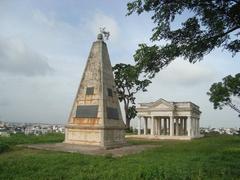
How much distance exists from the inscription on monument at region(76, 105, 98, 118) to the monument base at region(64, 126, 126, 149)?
983mm

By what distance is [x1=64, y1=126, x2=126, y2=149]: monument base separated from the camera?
21734 mm

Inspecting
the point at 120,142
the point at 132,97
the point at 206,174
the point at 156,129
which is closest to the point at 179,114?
the point at 156,129

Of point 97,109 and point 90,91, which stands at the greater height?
point 90,91

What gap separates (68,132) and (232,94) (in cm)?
2794

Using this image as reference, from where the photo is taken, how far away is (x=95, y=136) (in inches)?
867

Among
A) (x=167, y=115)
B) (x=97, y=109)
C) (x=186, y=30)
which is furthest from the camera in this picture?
(x=167, y=115)

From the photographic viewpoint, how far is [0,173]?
9992mm

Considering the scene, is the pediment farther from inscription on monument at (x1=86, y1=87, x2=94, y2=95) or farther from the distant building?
inscription on monument at (x1=86, y1=87, x2=94, y2=95)

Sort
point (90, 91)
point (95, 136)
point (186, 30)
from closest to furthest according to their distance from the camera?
point (186, 30), point (95, 136), point (90, 91)

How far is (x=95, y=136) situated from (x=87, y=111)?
2.14 metres

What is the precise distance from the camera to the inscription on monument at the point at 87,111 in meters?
22.6

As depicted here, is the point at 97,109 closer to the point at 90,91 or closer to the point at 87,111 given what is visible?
the point at 87,111

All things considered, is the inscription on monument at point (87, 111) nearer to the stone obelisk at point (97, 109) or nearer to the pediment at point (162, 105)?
the stone obelisk at point (97, 109)

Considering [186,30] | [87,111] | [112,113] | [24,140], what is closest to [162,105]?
[112,113]
